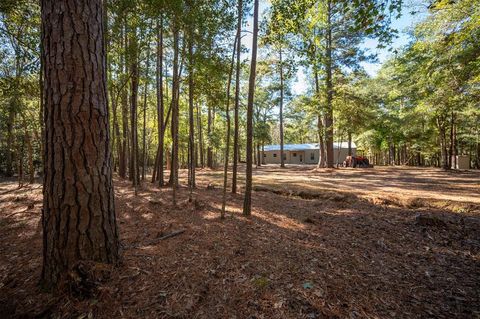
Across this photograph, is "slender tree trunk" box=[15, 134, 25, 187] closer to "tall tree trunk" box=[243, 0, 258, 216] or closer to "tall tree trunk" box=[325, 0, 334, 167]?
"tall tree trunk" box=[243, 0, 258, 216]

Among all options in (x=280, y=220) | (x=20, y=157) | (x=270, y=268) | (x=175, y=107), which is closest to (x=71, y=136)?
(x=270, y=268)

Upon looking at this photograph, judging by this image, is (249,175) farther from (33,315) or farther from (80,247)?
(33,315)

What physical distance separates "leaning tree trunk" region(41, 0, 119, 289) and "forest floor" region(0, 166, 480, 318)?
463 mm

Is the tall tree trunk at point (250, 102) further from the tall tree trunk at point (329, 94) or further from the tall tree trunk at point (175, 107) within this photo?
the tall tree trunk at point (329, 94)

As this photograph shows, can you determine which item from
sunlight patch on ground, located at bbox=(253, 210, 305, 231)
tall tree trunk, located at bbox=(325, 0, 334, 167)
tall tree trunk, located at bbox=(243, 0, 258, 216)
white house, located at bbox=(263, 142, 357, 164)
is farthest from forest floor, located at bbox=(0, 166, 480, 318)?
white house, located at bbox=(263, 142, 357, 164)

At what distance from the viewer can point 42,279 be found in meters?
2.32

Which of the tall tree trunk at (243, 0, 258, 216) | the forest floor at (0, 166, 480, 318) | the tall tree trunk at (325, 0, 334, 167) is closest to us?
the forest floor at (0, 166, 480, 318)

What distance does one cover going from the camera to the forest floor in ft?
7.08

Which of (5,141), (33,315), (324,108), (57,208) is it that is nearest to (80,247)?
(57,208)

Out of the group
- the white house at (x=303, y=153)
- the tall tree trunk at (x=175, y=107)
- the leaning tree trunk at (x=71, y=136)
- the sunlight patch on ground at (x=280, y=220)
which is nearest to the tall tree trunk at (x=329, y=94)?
the tall tree trunk at (x=175, y=107)

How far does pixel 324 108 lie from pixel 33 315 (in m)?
16.4

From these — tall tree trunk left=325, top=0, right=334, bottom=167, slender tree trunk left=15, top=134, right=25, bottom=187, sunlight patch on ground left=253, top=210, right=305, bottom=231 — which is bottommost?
sunlight patch on ground left=253, top=210, right=305, bottom=231

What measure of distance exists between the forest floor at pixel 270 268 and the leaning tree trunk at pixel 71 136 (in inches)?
18.2

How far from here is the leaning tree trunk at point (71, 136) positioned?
217 centimetres
